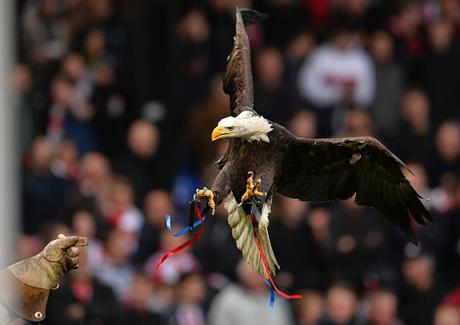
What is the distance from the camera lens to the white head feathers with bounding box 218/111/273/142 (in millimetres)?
6219

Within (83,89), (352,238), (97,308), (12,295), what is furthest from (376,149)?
(83,89)

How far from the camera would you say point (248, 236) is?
662cm

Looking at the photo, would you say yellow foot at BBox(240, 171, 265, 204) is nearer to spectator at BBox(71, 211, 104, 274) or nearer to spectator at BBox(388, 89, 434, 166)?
spectator at BBox(71, 211, 104, 274)

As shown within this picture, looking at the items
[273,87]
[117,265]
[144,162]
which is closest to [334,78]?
[273,87]

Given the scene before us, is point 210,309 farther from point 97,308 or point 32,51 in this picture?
point 32,51

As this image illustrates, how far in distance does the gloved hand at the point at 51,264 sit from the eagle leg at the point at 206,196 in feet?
2.35

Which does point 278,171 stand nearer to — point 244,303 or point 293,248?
point 244,303

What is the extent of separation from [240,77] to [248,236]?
0.76 meters

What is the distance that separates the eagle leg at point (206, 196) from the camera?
5.98 meters

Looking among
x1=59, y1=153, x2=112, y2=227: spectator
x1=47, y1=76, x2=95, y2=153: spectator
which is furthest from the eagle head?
x1=47, y1=76, x2=95, y2=153: spectator

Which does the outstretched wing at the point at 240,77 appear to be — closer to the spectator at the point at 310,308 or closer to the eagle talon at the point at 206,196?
the eagle talon at the point at 206,196

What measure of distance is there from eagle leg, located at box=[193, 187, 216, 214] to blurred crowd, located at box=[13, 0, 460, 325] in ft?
14.0

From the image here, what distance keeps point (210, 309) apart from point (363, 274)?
59.6 inches

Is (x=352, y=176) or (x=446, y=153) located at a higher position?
(x=352, y=176)
